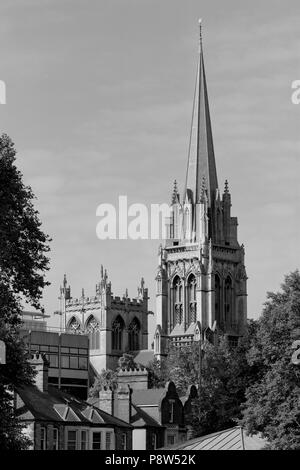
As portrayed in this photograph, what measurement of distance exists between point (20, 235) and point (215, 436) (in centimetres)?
3240

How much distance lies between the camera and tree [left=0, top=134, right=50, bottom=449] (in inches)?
2068

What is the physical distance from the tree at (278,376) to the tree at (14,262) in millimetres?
20016

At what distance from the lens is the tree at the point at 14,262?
52.5 metres

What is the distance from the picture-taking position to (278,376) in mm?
71938

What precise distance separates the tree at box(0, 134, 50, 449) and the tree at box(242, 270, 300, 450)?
2002cm

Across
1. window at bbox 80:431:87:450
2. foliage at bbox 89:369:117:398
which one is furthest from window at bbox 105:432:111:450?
foliage at bbox 89:369:117:398

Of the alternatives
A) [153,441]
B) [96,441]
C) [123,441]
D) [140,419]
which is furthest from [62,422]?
[153,441]

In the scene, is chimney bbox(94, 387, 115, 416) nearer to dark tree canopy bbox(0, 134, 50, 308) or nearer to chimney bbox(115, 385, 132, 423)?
chimney bbox(115, 385, 132, 423)

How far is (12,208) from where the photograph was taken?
53438 millimetres

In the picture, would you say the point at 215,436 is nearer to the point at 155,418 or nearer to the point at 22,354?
the point at 155,418

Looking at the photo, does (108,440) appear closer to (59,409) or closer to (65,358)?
(59,409)

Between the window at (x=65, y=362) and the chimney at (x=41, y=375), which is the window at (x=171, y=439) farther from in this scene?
the window at (x=65, y=362)
